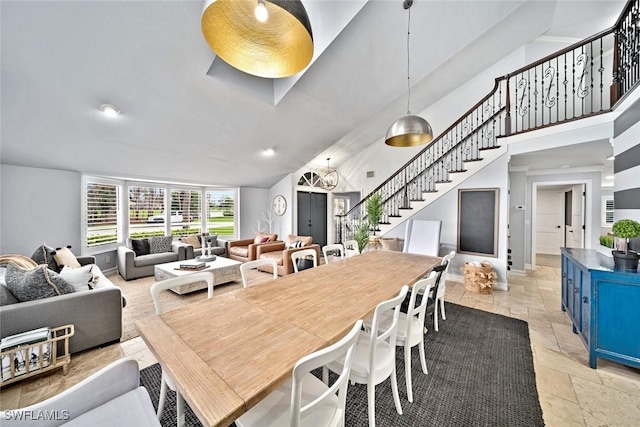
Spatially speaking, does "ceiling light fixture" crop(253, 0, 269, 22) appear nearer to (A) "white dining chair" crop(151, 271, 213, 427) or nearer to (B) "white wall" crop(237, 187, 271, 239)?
(A) "white dining chair" crop(151, 271, 213, 427)

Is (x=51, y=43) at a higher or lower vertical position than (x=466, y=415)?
higher

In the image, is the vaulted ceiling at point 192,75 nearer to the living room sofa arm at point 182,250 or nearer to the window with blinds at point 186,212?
the window with blinds at point 186,212

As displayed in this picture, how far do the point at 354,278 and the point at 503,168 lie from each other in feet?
12.4

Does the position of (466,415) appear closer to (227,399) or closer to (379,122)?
(227,399)

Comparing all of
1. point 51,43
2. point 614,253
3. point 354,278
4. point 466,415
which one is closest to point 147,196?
point 51,43

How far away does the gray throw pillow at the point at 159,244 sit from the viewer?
17.0 ft

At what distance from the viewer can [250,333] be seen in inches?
45.3

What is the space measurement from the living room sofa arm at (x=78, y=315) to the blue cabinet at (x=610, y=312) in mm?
4495

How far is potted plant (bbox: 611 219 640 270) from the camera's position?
1.91m

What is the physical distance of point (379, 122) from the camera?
227 inches

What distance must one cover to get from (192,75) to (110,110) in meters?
1.19

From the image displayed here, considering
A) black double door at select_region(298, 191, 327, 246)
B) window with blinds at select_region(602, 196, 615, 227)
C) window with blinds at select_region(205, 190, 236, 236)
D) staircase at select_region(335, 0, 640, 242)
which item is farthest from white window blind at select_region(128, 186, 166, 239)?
window with blinds at select_region(602, 196, 615, 227)

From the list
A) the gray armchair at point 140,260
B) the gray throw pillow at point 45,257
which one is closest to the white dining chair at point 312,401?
the gray throw pillow at point 45,257

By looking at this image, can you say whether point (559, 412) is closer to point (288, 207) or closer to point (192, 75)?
point (192, 75)
